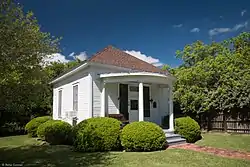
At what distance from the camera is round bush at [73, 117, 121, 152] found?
923 cm

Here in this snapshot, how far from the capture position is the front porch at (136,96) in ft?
36.4

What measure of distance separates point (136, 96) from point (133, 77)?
7.59 ft

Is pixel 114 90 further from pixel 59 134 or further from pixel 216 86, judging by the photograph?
pixel 216 86

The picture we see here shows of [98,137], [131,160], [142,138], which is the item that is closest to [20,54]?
[98,137]

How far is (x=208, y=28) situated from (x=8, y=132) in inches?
755

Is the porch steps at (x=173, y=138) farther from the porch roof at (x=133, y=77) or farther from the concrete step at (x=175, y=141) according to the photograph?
the porch roof at (x=133, y=77)

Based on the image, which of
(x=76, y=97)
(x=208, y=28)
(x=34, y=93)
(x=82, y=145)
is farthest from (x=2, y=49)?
(x=208, y=28)

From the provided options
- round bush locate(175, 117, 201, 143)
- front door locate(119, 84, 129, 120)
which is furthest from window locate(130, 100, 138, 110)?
round bush locate(175, 117, 201, 143)

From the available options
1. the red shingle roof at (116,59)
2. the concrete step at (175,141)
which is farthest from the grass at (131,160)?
the red shingle roof at (116,59)

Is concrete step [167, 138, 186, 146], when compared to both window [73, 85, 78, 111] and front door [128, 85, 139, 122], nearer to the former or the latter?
front door [128, 85, 139, 122]

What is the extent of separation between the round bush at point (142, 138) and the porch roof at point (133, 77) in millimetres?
2562

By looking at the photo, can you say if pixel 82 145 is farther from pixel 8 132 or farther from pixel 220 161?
pixel 8 132

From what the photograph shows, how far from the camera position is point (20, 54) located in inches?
277

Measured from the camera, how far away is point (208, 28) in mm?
20375
